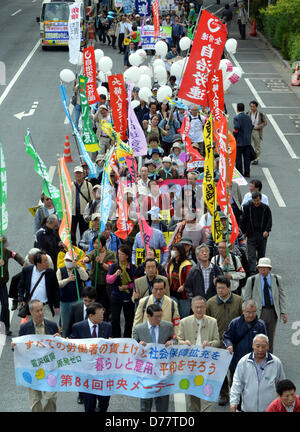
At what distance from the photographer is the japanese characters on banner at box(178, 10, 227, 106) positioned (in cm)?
1817

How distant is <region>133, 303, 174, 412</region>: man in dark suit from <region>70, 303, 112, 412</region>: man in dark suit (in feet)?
1.22

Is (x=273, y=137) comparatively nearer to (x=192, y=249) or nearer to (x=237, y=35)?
(x=192, y=249)

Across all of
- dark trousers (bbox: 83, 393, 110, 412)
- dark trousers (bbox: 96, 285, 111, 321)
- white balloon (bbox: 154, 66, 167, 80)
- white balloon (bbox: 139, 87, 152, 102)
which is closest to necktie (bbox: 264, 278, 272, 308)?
dark trousers (bbox: 96, 285, 111, 321)

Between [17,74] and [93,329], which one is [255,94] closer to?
[17,74]

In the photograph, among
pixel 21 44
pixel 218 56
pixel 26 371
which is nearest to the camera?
pixel 26 371

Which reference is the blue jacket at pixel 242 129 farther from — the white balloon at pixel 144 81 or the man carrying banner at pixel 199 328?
the man carrying banner at pixel 199 328

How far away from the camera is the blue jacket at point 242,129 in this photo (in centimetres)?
2170

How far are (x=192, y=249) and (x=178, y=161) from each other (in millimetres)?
5386

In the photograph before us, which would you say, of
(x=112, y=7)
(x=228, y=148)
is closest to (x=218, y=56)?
(x=228, y=148)

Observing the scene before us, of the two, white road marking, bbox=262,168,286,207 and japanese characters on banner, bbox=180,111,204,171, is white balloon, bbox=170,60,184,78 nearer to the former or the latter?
white road marking, bbox=262,168,286,207

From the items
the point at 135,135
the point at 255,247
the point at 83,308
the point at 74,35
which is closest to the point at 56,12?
the point at 74,35

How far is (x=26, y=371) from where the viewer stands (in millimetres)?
10477

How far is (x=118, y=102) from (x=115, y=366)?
10.1 m
